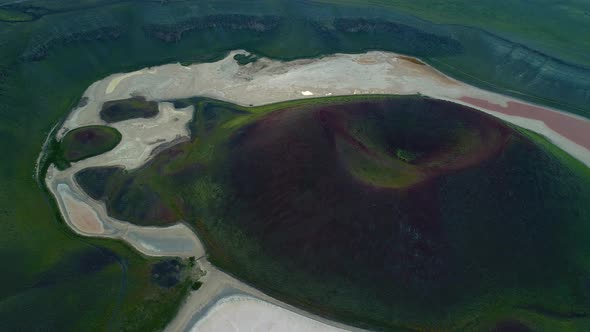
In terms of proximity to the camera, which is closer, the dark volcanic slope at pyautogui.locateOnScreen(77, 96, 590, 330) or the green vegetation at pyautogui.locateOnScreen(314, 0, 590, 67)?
the dark volcanic slope at pyautogui.locateOnScreen(77, 96, 590, 330)

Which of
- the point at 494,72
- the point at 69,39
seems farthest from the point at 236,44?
the point at 494,72

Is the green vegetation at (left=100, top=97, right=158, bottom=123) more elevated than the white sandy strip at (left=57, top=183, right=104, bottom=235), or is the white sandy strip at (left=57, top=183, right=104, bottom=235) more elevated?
the green vegetation at (left=100, top=97, right=158, bottom=123)

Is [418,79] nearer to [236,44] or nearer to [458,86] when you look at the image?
[458,86]

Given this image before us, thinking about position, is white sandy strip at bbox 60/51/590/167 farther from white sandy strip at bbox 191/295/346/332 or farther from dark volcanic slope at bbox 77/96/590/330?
white sandy strip at bbox 191/295/346/332

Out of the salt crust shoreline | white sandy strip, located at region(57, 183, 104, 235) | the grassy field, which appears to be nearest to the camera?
the grassy field

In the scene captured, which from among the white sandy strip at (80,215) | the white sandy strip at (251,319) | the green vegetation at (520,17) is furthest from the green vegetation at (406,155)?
the green vegetation at (520,17)

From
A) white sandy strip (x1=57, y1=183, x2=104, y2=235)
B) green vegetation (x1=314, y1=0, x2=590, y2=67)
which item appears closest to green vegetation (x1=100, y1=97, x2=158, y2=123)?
white sandy strip (x1=57, y1=183, x2=104, y2=235)

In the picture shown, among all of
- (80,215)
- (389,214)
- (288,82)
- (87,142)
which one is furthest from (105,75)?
(389,214)

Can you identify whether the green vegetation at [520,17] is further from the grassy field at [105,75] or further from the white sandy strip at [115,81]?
the white sandy strip at [115,81]
